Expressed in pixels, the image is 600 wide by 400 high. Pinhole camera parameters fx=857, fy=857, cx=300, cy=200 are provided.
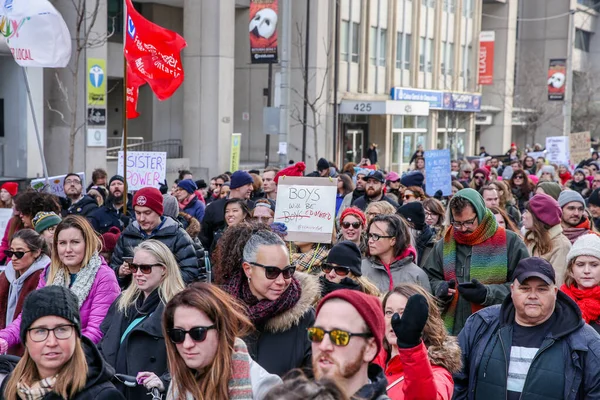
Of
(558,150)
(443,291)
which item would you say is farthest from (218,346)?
(558,150)

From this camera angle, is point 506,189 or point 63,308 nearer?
point 63,308

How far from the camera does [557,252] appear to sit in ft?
24.1

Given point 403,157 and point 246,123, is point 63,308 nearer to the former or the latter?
point 246,123

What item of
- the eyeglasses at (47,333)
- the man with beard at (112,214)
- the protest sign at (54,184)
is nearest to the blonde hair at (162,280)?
the eyeglasses at (47,333)

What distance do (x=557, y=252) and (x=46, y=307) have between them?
4754 millimetres

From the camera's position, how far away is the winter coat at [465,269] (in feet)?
20.2

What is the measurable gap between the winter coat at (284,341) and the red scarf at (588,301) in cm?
209

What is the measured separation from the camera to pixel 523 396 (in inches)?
184

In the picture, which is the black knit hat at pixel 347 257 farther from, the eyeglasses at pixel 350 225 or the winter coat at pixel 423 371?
the eyeglasses at pixel 350 225

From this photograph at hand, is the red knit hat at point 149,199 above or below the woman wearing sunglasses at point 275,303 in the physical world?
above

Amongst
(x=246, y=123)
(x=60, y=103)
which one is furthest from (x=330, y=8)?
(x=60, y=103)

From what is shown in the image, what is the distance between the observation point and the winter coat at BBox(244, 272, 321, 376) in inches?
178

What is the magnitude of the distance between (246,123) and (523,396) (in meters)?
33.1

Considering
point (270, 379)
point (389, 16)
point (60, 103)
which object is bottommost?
point (270, 379)
